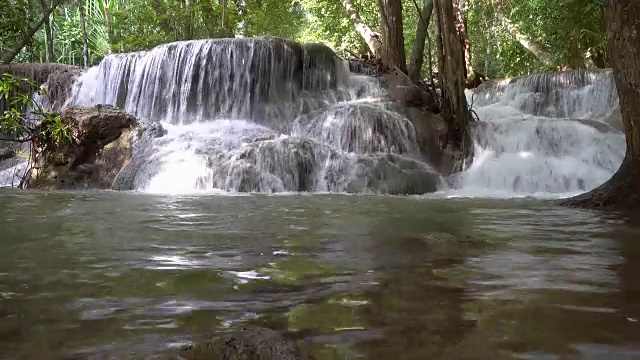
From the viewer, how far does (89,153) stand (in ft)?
33.5

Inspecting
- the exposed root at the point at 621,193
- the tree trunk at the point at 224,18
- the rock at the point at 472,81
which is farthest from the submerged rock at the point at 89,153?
the rock at the point at 472,81

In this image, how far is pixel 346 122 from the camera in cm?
1003

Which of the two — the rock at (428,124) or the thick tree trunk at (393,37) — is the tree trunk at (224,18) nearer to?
the thick tree trunk at (393,37)

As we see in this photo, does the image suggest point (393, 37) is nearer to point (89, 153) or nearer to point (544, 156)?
point (544, 156)

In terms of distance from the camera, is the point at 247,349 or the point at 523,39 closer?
the point at 247,349

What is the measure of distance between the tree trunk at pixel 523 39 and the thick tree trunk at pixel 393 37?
711 centimetres

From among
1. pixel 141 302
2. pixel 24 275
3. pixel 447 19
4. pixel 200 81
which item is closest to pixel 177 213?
pixel 24 275

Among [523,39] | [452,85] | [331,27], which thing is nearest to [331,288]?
[452,85]

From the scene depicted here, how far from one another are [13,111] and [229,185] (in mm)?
4316

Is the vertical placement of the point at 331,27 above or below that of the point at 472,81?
above

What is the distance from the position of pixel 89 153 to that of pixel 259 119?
137 inches

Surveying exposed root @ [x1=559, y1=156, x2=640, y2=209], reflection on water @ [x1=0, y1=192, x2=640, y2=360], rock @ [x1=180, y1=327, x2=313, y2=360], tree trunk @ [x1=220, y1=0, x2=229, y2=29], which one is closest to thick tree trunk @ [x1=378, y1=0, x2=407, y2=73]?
tree trunk @ [x1=220, y1=0, x2=229, y2=29]

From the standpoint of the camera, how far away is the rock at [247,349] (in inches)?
48.4

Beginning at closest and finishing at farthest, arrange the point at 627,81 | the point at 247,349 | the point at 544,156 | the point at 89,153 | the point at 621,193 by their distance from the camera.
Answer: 1. the point at 247,349
2. the point at 627,81
3. the point at 621,193
4. the point at 544,156
5. the point at 89,153
